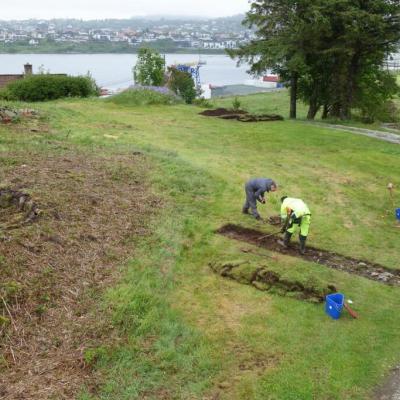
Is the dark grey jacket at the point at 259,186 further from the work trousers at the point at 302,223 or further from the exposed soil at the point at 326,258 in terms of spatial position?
the work trousers at the point at 302,223

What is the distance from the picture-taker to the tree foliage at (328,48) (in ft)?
92.2

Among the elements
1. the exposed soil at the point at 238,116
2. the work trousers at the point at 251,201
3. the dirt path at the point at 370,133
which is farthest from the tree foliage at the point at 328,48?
the work trousers at the point at 251,201

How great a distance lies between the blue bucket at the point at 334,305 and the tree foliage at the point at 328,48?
72.0ft

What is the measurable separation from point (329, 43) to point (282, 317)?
2584 cm

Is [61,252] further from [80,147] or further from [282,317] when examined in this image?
[80,147]

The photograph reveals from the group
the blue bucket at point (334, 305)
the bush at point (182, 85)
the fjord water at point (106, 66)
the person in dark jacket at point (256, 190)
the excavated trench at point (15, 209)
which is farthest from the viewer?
the fjord water at point (106, 66)

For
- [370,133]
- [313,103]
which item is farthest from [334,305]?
[313,103]

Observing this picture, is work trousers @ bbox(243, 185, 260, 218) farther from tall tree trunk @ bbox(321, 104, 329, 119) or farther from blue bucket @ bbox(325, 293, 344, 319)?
tall tree trunk @ bbox(321, 104, 329, 119)

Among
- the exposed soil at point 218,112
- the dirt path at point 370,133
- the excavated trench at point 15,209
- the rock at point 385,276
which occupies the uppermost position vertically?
the exposed soil at point 218,112

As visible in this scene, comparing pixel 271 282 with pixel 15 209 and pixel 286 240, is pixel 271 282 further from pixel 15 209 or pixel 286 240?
pixel 15 209

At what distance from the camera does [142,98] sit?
3544 centimetres

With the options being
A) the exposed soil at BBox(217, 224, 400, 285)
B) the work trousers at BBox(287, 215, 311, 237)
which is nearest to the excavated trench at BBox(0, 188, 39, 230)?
the exposed soil at BBox(217, 224, 400, 285)

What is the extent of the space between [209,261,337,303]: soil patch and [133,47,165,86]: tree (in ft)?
128

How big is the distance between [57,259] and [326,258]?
6726mm
